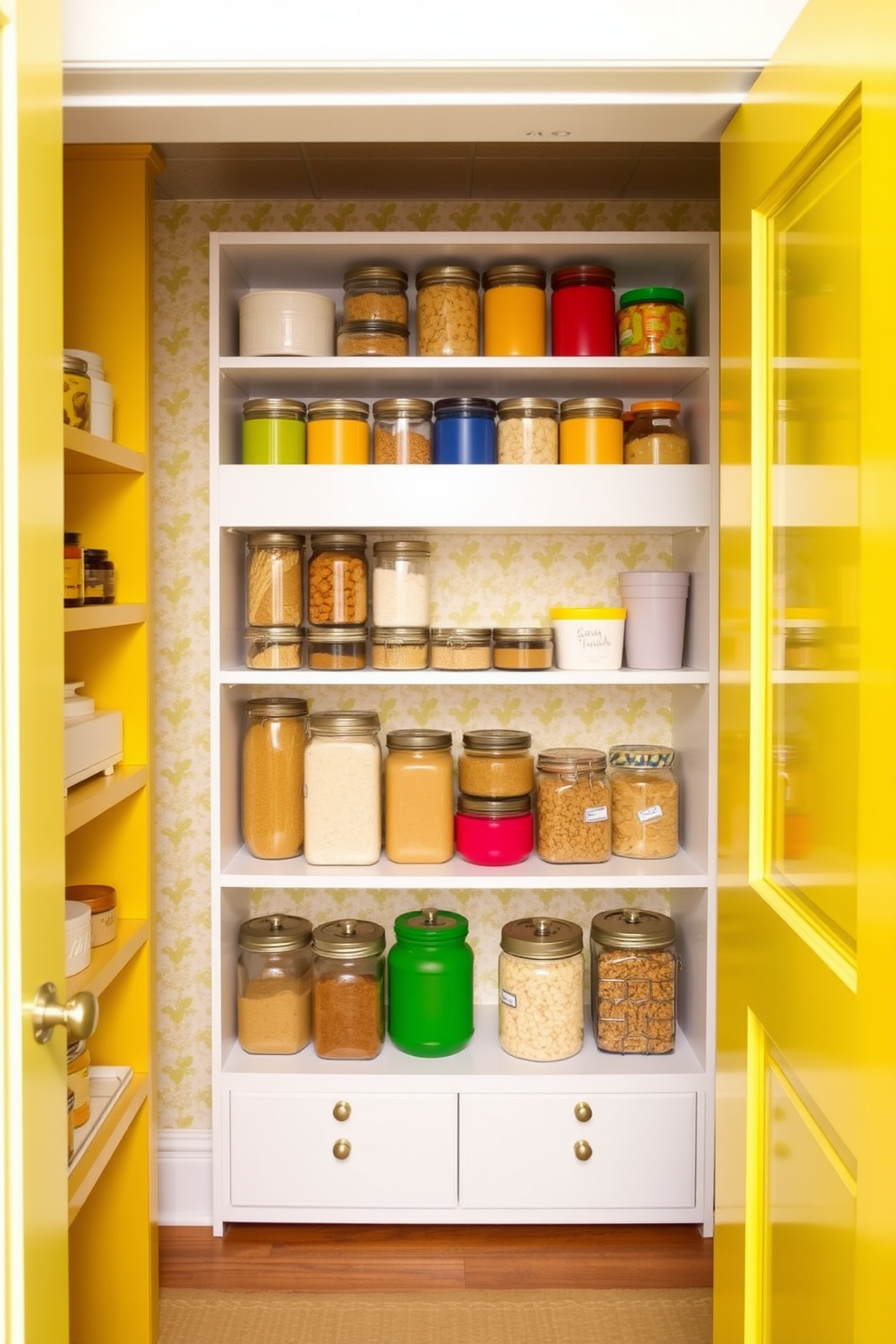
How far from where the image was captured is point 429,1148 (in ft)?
7.48

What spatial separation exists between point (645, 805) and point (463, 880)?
44 cm

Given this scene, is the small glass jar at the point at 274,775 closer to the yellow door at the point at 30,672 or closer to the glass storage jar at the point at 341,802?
the glass storage jar at the point at 341,802

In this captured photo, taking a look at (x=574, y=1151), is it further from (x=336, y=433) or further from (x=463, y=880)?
(x=336, y=433)

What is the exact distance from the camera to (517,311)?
89.5 inches

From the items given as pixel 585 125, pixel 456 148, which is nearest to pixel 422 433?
pixel 456 148

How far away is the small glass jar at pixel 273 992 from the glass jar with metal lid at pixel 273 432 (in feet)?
3.26

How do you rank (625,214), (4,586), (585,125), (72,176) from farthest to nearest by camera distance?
(625,214)
(72,176)
(585,125)
(4,586)

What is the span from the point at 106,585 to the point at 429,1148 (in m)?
1.31

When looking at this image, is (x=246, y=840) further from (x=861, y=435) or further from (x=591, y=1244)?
(x=861, y=435)

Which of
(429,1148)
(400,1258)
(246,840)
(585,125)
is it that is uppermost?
(585,125)

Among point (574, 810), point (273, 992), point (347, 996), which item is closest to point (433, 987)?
point (347, 996)

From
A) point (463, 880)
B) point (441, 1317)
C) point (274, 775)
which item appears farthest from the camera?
point (274, 775)

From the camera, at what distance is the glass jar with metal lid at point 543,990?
229 cm

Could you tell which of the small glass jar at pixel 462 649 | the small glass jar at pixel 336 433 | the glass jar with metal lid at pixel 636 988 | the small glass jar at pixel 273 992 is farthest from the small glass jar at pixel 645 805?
the small glass jar at pixel 336 433
